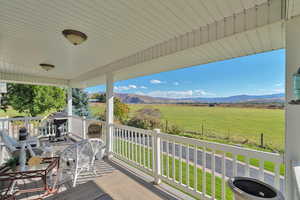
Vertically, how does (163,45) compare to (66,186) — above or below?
above

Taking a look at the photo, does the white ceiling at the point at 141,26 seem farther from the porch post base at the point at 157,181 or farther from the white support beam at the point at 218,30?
the porch post base at the point at 157,181

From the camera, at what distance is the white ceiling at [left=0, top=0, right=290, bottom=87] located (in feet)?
5.66

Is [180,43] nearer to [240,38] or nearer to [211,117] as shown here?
[240,38]

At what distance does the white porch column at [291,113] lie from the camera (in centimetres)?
145

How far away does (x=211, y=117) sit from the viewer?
8773mm

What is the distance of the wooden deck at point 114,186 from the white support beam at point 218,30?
96.2 inches

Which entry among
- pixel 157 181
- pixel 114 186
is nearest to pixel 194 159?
pixel 157 181

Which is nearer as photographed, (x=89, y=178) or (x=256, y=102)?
(x=89, y=178)

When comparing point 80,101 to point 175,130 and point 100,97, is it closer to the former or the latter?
point 100,97

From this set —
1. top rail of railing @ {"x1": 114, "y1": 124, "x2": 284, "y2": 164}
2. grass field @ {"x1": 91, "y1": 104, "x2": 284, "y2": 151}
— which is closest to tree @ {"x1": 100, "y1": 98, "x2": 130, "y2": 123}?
grass field @ {"x1": 91, "y1": 104, "x2": 284, "y2": 151}

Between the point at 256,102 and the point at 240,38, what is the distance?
552cm

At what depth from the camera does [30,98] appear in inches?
434

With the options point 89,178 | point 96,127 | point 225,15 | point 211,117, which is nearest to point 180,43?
point 225,15

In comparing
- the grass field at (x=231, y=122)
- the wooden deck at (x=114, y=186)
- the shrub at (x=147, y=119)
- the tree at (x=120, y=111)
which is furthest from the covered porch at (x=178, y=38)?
the tree at (x=120, y=111)
